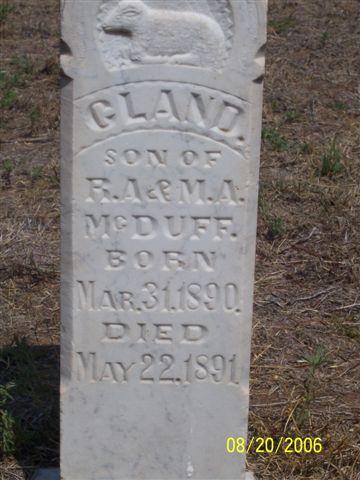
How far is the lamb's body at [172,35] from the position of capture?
3100 millimetres

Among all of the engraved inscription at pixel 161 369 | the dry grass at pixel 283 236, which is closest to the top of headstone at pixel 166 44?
the engraved inscription at pixel 161 369

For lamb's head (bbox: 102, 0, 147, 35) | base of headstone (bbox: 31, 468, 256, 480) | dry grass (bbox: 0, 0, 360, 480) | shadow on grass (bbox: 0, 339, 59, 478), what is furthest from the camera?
dry grass (bbox: 0, 0, 360, 480)

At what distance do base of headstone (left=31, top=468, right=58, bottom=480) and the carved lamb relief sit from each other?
64.2 inches

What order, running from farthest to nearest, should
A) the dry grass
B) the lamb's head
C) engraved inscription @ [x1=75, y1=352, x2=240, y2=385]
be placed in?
the dry grass, engraved inscription @ [x1=75, y1=352, x2=240, y2=385], the lamb's head

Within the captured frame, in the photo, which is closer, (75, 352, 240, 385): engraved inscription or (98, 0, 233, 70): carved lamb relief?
(98, 0, 233, 70): carved lamb relief

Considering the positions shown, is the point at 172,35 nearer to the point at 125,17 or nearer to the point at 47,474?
the point at 125,17

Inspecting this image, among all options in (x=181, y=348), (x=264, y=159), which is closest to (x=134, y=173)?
(x=181, y=348)

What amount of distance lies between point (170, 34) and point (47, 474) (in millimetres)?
1789

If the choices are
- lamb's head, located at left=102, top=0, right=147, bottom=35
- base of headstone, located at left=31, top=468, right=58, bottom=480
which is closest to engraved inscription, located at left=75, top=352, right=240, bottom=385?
base of headstone, located at left=31, top=468, right=58, bottom=480

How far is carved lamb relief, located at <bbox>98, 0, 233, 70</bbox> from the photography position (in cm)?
310

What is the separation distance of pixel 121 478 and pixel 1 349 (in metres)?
1.20
